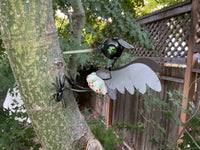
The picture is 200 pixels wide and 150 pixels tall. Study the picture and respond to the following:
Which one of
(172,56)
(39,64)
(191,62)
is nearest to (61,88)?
(39,64)

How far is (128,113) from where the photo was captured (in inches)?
115

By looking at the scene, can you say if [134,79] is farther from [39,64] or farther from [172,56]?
[172,56]

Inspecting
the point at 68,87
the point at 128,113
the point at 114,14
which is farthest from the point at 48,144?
the point at 128,113

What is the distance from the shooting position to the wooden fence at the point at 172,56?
1668mm

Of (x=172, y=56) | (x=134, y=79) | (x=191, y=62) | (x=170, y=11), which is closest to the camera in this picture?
(x=134, y=79)

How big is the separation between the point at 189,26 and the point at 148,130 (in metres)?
1.53

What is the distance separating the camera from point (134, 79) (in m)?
0.53

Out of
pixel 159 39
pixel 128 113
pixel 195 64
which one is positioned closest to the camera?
pixel 195 64

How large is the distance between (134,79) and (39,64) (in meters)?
0.34

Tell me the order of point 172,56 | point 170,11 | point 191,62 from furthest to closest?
point 172,56 → point 170,11 → point 191,62

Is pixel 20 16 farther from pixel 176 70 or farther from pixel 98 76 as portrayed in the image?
pixel 176 70

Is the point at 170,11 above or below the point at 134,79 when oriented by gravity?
above

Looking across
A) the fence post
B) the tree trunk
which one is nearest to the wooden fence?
the fence post

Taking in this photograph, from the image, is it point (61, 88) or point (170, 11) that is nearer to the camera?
point (61, 88)
